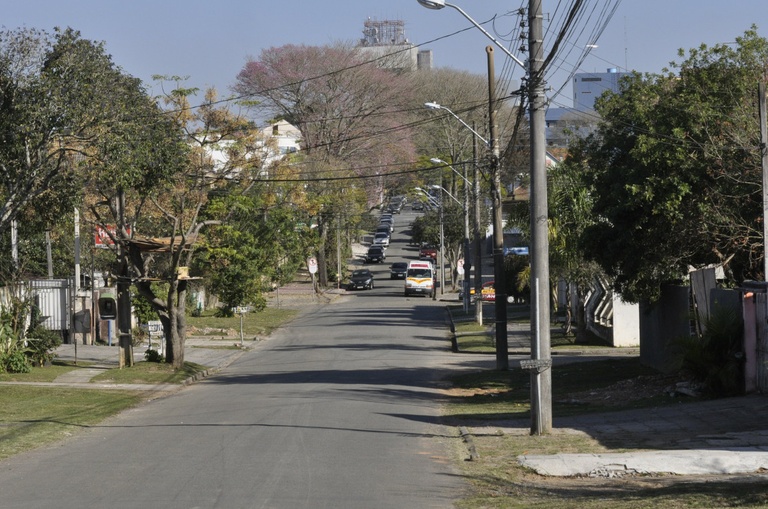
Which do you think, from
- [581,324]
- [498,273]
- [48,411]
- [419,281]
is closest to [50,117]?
[48,411]

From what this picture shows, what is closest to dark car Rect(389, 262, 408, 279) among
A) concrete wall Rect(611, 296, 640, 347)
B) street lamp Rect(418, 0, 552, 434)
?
concrete wall Rect(611, 296, 640, 347)

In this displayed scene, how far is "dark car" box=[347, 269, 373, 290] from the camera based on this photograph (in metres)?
70.5

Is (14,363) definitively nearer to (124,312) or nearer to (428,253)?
(124,312)

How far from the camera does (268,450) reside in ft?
43.5

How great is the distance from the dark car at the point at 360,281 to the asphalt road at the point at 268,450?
1651 inches

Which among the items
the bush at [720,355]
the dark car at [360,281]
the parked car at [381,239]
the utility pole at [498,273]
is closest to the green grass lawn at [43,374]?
the utility pole at [498,273]

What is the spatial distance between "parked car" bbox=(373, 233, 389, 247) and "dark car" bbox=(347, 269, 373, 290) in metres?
23.8

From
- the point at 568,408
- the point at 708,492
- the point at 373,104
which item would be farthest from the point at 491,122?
the point at 373,104

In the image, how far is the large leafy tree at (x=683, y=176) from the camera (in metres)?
19.2

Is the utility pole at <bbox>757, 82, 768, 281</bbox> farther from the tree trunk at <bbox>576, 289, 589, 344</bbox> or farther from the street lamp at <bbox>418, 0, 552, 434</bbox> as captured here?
the tree trunk at <bbox>576, 289, 589, 344</bbox>

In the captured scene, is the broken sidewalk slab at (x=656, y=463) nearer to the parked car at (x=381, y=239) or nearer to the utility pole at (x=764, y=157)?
the utility pole at (x=764, y=157)

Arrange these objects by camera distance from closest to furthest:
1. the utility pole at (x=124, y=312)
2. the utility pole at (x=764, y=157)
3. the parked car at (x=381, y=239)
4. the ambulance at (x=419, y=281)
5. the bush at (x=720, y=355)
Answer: the bush at (x=720, y=355)
the utility pole at (x=764, y=157)
the utility pole at (x=124, y=312)
the ambulance at (x=419, y=281)
the parked car at (x=381, y=239)

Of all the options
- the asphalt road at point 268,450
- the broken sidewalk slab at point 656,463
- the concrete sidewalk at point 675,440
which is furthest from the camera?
the concrete sidewalk at point 675,440

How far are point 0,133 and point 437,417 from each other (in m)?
10.6
